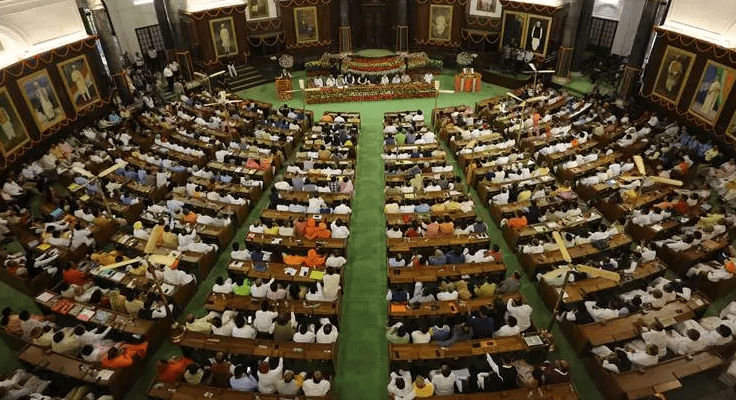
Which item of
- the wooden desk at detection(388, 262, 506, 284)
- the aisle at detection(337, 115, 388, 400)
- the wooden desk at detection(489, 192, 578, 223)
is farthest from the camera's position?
the wooden desk at detection(489, 192, 578, 223)

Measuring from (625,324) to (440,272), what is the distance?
445cm

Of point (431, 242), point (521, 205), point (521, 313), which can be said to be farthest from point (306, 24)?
point (521, 313)

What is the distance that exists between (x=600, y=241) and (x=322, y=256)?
25.6 feet

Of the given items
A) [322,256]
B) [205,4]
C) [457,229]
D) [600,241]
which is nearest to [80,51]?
[205,4]

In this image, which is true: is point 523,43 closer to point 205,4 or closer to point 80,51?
point 205,4

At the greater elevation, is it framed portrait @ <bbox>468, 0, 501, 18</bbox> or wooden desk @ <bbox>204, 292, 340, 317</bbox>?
framed portrait @ <bbox>468, 0, 501, 18</bbox>

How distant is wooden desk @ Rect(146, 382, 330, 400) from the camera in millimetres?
9211

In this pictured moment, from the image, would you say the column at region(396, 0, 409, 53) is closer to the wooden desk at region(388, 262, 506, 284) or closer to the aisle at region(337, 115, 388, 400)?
the aisle at region(337, 115, 388, 400)

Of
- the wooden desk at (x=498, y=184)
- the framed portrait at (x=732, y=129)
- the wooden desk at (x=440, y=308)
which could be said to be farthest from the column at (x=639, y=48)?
the wooden desk at (x=440, y=308)

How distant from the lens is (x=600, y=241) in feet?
42.0

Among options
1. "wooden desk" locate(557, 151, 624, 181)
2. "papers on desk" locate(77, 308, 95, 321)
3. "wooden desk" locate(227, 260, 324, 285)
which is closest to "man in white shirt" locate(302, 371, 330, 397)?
"wooden desk" locate(227, 260, 324, 285)

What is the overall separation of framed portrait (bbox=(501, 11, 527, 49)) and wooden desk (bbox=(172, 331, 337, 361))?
23.3 m

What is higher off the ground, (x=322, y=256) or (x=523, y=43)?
(x=523, y=43)

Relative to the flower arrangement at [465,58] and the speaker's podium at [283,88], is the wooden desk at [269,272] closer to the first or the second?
the speaker's podium at [283,88]
